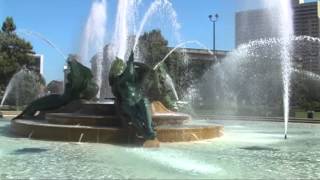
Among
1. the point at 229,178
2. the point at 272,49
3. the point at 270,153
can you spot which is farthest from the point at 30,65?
the point at 229,178

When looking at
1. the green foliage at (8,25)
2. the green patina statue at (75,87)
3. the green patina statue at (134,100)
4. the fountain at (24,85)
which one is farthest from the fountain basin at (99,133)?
the green foliage at (8,25)

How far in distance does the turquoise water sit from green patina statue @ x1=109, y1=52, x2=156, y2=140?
71 cm

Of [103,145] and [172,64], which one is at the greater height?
[172,64]

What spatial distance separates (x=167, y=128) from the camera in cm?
1466

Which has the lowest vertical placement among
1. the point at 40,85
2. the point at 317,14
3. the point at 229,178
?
the point at 229,178

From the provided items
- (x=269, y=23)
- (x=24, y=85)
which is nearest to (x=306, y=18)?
(x=269, y=23)

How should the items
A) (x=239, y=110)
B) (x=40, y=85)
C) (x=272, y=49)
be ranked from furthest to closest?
(x=40, y=85), (x=272, y=49), (x=239, y=110)

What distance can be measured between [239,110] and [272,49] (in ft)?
31.2

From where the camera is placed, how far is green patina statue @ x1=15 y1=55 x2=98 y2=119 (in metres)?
17.7

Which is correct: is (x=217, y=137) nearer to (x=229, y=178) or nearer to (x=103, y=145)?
(x=103, y=145)

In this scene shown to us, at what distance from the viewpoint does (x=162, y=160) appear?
11.0 metres

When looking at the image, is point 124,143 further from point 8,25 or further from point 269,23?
point 8,25

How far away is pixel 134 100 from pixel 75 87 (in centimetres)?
423

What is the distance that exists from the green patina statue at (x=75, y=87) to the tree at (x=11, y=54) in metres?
28.0
